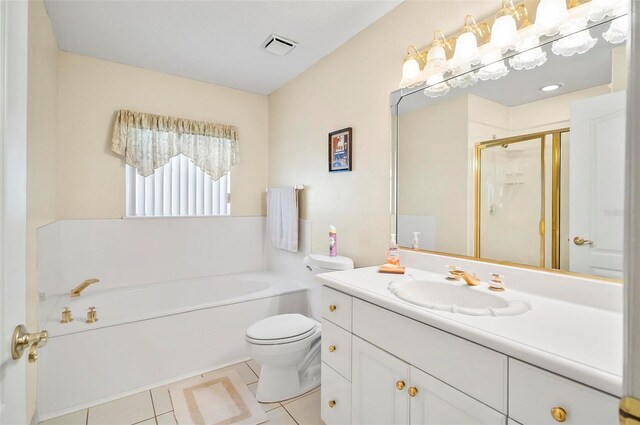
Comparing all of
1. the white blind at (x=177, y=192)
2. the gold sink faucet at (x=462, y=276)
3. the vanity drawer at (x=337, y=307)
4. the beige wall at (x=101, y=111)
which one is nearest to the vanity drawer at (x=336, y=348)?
the vanity drawer at (x=337, y=307)

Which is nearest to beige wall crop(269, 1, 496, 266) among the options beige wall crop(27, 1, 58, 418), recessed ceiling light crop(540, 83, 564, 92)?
recessed ceiling light crop(540, 83, 564, 92)

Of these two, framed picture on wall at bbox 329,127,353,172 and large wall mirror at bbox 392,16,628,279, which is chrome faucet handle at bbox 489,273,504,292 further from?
A: framed picture on wall at bbox 329,127,353,172

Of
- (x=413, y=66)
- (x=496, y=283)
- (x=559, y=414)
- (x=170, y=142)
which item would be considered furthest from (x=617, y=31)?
(x=170, y=142)

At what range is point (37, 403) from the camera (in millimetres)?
1730

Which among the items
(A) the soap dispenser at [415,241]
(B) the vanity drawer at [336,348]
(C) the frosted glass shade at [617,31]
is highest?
(C) the frosted glass shade at [617,31]

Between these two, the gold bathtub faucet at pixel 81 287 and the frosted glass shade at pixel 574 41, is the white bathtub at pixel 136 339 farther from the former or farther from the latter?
the frosted glass shade at pixel 574 41

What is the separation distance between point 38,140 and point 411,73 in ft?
7.02

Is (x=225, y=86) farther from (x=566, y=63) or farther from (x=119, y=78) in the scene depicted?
(x=566, y=63)

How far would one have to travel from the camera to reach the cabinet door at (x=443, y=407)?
2.92 feet

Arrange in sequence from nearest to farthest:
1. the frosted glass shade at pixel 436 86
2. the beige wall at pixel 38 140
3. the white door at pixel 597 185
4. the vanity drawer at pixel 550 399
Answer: the vanity drawer at pixel 550 399 → the white door at pixel 597 185 → the beige wall at pixel 38 140 → the frosted glass shade at pixel 436 86

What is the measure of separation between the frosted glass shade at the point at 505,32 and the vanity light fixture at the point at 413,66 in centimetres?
40

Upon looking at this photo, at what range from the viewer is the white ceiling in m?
Result: 1.88

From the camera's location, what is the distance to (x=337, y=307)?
1.50 m

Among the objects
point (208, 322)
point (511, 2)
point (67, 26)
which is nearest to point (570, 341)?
point (511, 2)
